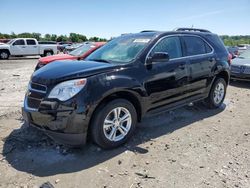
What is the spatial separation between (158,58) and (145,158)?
5.45ft

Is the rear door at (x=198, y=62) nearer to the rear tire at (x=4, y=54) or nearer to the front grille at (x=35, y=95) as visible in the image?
the front grille at (x=35, y=95)

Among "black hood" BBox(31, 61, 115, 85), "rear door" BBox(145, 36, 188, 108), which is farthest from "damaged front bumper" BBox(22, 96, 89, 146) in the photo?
"rear door" BBox(145, 36, 188, 108)

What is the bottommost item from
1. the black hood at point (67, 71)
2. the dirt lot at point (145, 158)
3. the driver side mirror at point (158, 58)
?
the dirt lot at point (145, 158)

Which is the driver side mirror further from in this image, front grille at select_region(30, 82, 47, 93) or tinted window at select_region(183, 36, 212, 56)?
front grille at select_region(30, 82, 47, 93)

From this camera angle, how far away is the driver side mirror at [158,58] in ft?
15.0

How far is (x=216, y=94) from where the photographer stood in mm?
6555

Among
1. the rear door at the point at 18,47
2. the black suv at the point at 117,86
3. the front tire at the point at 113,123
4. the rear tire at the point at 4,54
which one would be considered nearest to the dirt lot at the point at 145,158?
the front tire at the point at 113,123

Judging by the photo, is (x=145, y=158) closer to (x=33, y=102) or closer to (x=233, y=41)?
(x=33, y=102)

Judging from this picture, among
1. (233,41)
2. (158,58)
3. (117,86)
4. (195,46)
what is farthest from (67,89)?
(233,41)

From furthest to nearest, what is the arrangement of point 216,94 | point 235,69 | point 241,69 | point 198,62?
point 235,69 → point 241,69 → point 216,94 → point 198,62

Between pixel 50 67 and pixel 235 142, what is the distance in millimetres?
3371

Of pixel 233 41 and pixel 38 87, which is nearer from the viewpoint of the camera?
pixel 38 87

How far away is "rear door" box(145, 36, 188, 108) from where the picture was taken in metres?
4.68

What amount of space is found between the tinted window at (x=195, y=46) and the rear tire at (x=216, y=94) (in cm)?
85
